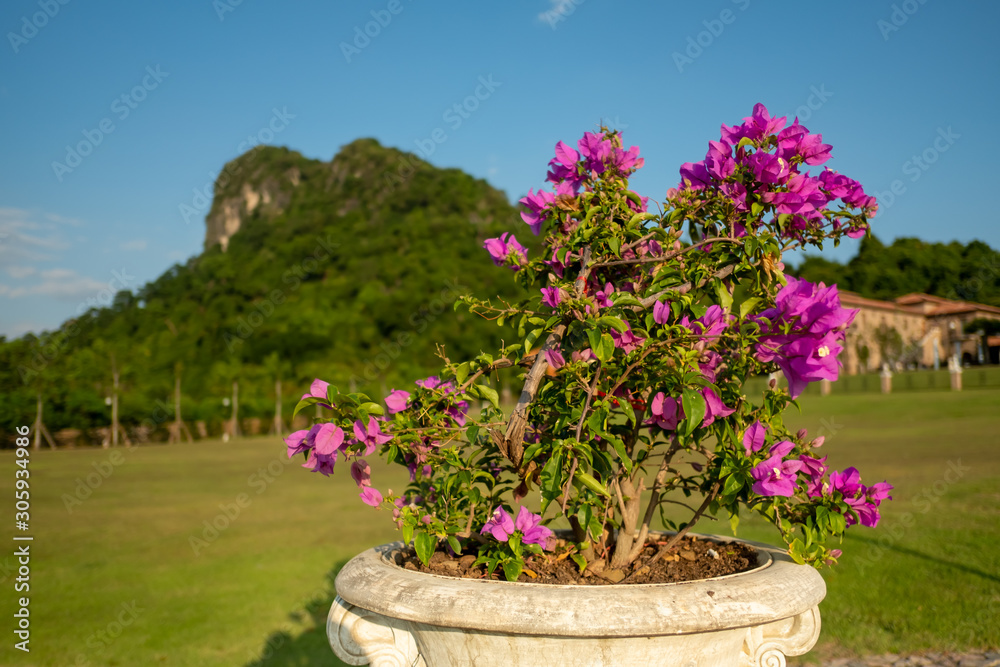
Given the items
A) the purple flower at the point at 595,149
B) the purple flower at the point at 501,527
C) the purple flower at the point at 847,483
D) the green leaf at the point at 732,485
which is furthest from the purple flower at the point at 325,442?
the purple flower at the point at 847,483

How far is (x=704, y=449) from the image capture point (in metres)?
1.82

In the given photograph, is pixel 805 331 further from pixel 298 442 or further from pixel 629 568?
pixel 298 442

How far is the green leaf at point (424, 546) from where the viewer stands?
5.37ft

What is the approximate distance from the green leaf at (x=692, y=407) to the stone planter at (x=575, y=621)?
34 cm

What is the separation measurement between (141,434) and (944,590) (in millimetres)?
29580

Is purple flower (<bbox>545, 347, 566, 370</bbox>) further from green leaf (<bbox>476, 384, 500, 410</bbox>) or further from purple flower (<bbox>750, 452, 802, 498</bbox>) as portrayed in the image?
purple flower (<bbox>750, 452, 802, 498</bbox>)

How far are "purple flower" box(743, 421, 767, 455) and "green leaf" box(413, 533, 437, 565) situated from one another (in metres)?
0.80

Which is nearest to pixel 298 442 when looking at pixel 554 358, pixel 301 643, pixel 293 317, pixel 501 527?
pixel 501 527

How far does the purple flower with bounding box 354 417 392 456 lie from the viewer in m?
1.56

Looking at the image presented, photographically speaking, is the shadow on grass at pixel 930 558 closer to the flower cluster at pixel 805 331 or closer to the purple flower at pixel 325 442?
the flower cluster at pixel 805 331

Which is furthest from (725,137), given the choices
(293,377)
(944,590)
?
(293,377)

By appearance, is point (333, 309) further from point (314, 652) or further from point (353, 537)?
point (314, 652)

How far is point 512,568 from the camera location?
159 cm

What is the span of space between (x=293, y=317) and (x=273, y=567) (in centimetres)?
3806
